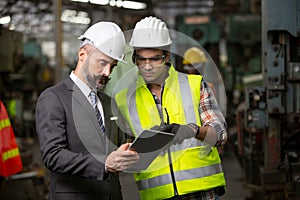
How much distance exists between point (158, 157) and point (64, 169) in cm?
42

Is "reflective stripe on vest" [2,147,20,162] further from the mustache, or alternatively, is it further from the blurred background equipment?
the mustache

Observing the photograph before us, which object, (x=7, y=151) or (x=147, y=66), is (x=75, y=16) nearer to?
(x=7, y=151)

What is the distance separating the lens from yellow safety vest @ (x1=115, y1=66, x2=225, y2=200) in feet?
7.61

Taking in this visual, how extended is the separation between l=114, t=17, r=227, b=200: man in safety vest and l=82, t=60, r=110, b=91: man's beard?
16 cm

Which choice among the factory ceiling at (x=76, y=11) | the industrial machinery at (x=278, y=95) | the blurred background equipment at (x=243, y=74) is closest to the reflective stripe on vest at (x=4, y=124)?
the blurred background equipment at (x=243, y=74)

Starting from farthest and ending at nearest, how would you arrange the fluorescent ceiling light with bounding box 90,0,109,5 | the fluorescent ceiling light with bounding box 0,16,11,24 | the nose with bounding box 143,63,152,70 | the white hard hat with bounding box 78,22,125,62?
the fluorescent ceiling light with bounding box 0,16,11,24, the fluorescent ceiling light with bounding box 90,0,109,5, the nose with bounding box 143,63,152,70, the white hard hat with bounding box 78,22,125,62

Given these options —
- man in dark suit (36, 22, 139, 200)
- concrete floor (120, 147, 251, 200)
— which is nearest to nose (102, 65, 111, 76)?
man in dark suit (36, 22, 139, 200)

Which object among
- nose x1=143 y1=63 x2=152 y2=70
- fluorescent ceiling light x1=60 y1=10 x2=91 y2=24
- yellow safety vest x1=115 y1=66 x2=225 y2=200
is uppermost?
fluorescent ceiling light x1=60 y1=10 x2=91 y2=24

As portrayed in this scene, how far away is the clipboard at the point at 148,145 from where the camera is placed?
201cm

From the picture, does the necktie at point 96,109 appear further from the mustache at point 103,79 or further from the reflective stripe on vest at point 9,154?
the reflective stripe on vest at point 9,154

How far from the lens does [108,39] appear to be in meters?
2.17

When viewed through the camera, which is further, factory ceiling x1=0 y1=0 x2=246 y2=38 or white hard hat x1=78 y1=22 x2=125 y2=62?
factory ceiling x1=0 y1=0 x2=246 y2=38

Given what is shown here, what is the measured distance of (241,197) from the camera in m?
5.77

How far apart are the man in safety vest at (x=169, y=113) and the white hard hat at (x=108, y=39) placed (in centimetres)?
11
